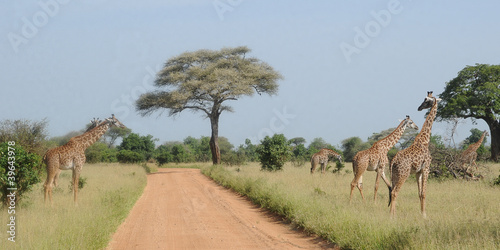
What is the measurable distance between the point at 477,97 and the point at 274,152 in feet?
61.0

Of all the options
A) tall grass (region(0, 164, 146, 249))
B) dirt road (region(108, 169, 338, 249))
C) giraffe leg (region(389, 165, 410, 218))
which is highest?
giraffe leg (region(389, 165, 410, 218))

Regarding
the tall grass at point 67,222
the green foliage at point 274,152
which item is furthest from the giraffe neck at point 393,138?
the green foliage at point 274,152

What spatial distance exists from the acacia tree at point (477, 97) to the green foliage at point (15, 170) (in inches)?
1319

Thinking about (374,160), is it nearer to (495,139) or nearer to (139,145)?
(495,139)

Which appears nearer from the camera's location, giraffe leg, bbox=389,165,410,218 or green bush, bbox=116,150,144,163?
giraffe leg, bbox=389,165,410,218

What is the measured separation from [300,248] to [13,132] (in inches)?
660

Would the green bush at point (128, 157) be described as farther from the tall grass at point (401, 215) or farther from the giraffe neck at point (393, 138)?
the giraffe neck at point (393, 138)

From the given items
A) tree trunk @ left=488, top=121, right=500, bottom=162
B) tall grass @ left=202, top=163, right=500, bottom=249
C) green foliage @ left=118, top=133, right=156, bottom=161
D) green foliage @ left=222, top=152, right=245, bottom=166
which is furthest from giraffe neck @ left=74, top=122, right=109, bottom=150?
green foliage @ left=118, top=133, right=156, bottom=161

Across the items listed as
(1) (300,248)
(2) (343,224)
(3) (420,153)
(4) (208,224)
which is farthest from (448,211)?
(4) (208,224)

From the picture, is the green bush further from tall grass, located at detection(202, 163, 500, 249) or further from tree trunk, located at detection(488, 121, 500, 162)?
tree trunk, located at detection(488, 121, 500, 162)

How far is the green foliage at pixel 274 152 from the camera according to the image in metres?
29.5

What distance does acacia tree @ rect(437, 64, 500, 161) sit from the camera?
37875mm

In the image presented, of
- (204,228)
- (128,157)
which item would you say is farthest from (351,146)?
(204,228)

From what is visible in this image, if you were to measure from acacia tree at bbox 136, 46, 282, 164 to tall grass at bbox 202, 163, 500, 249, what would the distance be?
18857mm
